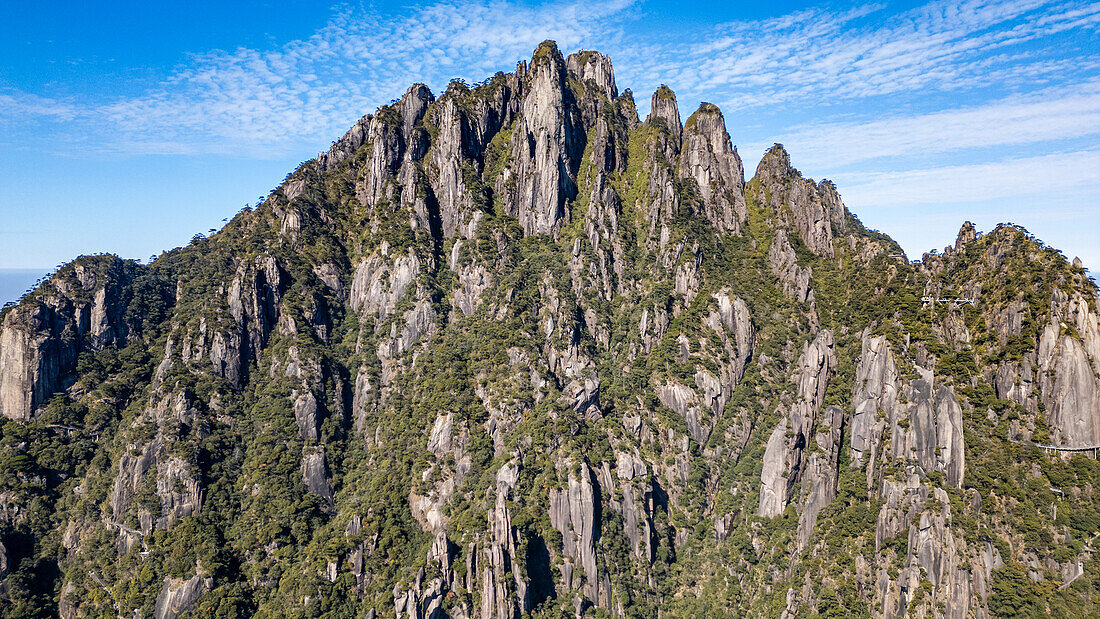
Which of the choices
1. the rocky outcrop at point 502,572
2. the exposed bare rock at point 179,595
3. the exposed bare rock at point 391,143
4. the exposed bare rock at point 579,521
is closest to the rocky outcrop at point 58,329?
the exposed bare rock at point 179,595

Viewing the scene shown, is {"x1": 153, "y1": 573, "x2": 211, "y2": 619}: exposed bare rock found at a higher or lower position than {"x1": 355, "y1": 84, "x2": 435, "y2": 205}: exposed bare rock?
lower

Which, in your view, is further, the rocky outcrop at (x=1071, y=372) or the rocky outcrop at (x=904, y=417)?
the rocky outcrop at (x=904, y=417)

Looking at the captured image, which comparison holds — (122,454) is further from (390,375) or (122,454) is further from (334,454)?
(390,375)

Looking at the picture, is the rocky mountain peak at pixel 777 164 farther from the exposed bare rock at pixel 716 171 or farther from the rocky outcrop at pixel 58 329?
the rocky outcrop at pixel 58 329

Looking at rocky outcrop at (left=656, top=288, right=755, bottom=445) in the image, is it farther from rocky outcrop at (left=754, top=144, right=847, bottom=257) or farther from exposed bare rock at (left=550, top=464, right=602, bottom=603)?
exposed bare rock at (left=550, top=464, right=602, bottom=603)

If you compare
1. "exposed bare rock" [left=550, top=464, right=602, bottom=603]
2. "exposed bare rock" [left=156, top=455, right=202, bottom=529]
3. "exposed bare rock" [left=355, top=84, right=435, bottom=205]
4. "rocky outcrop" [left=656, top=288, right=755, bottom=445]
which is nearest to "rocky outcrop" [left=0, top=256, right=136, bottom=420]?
"exposed bare rock" [left=156, top=455, right=202, bottom=529]

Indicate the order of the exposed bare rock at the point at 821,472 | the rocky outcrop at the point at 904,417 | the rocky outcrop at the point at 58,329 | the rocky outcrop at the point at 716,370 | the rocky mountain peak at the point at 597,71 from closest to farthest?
1. the rocky outcrop at the point at 904,417
2. the exposed bare rock at the point at 821,472
3. the rocky outcrop at the point at 58,329
4. the rocky outcrop at the point at 716,370
5. the rocky mountain peak at the point at 597,71

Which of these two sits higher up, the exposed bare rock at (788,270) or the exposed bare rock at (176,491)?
the exposed bare rock at (788,270)
